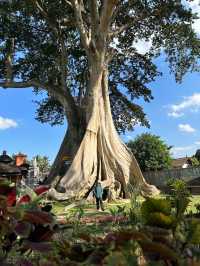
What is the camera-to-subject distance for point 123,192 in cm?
2627

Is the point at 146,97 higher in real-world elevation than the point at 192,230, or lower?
higher

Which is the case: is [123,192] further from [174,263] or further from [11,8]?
[174,263]

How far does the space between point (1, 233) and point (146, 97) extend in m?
34.1

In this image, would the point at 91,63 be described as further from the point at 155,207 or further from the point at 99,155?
the point at 155,207

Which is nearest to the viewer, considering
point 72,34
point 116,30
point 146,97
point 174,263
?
point 174,263

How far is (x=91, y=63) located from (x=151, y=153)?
123 feet

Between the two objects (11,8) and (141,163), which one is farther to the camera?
(141,163)

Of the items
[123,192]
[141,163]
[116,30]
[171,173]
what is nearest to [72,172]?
[123,192]

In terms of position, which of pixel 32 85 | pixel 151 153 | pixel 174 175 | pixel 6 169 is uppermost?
pixel 151 153

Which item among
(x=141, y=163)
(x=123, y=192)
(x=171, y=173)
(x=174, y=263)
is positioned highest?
(x=141, y=163)

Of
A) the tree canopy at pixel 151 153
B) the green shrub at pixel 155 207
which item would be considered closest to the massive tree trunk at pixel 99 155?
the green shrub at pixel 155 207

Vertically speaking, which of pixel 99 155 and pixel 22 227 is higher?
pixel 99 155

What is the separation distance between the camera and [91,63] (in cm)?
2609

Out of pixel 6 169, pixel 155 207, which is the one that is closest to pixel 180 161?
pixel 6 169
